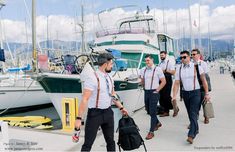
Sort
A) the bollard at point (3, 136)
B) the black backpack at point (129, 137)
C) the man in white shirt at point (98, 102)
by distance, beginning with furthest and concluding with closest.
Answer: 1. the bollard at point (3, 136)
2. the black backpack at point (129, 137)
3. the man in white shirt at point (98, 102)

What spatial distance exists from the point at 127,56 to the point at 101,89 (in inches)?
286

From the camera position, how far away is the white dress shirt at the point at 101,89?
13.1 feet

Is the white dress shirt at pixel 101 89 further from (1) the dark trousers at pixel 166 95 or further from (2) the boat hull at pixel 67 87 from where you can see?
(1) the dark trousers at pixel 166 95

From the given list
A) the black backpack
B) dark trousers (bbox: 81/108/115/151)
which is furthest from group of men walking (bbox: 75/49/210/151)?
the black backpack

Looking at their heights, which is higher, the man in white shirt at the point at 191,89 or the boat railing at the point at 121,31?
the boat railing at the point at 121,31

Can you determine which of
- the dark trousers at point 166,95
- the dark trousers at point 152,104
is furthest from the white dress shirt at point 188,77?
the dark trousers at point 166,95

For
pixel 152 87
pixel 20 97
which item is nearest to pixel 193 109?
pixel 152 87

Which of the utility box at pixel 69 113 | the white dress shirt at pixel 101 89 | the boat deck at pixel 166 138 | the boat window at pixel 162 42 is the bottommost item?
the boat deck at pixel 166 138

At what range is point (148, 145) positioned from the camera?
5719mm

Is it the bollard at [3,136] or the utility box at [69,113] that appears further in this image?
the utility box at [69,113]

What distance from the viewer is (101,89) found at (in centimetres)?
405

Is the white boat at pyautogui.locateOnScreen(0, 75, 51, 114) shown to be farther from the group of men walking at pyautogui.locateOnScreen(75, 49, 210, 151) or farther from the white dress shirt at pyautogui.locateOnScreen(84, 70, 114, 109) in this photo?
the white dress shirt at pyautogui.locateOnScreen(84, 70, 114, 109)

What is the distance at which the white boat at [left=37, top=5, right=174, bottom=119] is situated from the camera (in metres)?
8.34

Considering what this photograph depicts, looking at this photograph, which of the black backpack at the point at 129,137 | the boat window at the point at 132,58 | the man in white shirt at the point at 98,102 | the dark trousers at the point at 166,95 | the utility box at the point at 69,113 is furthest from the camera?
the boat window at the point at 132,58
